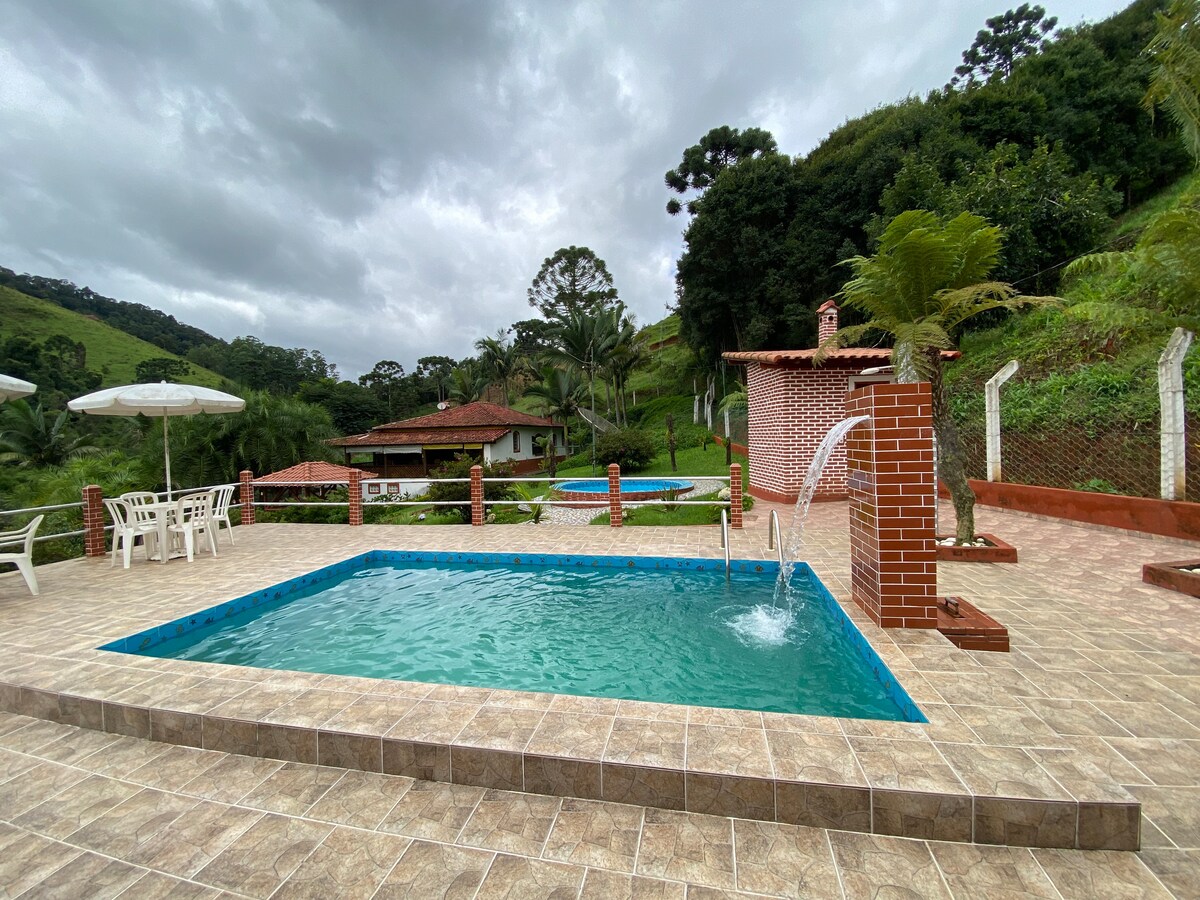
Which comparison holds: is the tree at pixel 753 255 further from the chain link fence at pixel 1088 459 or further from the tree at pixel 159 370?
the tree at pixel 159 370

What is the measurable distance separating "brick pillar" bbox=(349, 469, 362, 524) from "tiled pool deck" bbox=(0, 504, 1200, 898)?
6.46 meters

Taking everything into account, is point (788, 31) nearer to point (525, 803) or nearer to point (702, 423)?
point (525, 803)

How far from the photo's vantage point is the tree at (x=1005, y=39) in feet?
97.8

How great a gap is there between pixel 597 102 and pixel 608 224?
14.7 meters

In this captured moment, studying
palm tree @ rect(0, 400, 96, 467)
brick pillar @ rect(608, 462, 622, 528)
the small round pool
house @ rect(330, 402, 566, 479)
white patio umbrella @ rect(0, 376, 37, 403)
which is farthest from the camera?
house @ rect(330, 402, 566, 479)

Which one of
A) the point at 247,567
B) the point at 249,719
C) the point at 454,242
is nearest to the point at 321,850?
the point at 249,719

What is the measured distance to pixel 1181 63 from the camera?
14.8 feet

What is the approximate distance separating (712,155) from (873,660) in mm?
30734

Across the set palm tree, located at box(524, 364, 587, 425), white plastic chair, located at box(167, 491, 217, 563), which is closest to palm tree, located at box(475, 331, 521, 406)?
palm tree, located at box(524, 364, 587, 425)

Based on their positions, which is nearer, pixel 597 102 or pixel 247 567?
pixel 247 567

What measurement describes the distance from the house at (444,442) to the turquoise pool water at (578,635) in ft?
58.1

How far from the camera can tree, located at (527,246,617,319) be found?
4416 cm

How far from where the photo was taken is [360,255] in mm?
21297

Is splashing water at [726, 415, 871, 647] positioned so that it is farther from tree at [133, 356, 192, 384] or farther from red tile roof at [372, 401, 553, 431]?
tree at [133, 356, 192, 384]
